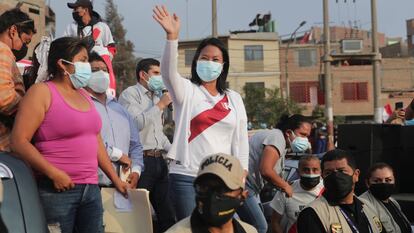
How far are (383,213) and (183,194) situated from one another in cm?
186

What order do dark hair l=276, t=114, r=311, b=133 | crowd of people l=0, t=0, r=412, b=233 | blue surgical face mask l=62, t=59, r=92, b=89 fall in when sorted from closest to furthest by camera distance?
crowd of people l=0, t=0, r=412, b=233 < blue surgical face mask l=62, t=59, r=92, b=89 < dark hair l=276, t=114, r=311, b=133

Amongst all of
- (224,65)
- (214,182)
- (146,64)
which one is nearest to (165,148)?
(146,64)

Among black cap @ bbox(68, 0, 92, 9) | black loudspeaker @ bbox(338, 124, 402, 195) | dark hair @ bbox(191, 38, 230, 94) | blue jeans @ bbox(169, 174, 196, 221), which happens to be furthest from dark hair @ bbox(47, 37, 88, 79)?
black loudspeaker @ bbox(338, 124, 402, 195)

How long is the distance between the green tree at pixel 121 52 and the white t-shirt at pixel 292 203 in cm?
3933

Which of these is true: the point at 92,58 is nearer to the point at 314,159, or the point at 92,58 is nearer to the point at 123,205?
the point at 123,205

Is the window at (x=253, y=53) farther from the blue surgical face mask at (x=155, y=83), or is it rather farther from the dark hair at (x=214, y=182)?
the dark hair at (x=214, y=182)

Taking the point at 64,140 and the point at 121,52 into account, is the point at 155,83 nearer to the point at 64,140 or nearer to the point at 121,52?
the point at 64,140

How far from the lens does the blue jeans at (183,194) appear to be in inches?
172

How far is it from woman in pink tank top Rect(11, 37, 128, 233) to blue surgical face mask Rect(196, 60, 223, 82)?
85 cm

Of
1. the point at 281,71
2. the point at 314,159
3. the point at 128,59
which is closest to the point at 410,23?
the point at 281,71

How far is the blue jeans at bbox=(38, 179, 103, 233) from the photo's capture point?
3691 mm

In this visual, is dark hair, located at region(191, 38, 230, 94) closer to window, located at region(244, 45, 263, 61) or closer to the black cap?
the black cap

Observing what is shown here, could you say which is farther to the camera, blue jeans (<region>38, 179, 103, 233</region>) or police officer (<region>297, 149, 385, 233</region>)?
police officer (<region>297, 149, 385, 233</region>)

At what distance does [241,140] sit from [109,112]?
42.3 inches
